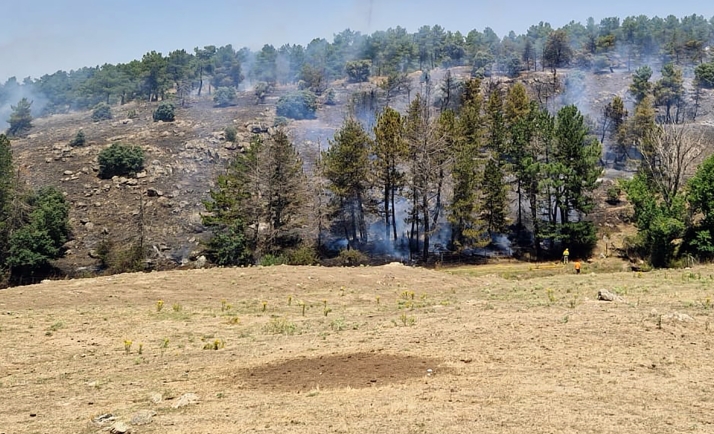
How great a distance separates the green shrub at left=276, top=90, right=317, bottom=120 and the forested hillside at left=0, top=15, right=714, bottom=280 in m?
0.27

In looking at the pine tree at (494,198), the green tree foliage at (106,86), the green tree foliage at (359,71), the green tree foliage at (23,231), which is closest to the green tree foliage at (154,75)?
the green tree foliage at (106,86)

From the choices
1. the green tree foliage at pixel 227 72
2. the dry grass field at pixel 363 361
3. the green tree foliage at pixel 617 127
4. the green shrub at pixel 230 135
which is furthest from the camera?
the green tree foliage at pixel 227 72

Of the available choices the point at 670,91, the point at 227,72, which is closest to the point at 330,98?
the point at 227,72

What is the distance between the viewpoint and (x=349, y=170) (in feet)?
162

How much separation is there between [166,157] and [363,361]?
67.2 m

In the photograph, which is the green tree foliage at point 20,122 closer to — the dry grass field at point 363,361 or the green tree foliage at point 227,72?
the green tree foliage at point 227,72

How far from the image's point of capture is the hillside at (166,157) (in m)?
57.8

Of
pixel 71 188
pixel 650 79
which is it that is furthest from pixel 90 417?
pixel 650 79

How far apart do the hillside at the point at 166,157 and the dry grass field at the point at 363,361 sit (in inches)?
1232

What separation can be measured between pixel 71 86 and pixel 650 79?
126 metres

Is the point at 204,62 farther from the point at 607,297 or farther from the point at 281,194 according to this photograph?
the point at 607,297

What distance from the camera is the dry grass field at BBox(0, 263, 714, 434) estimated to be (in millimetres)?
10461

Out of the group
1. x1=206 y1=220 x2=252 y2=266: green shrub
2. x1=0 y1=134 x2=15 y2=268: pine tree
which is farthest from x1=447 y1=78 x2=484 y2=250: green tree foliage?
x1=0 y1=134 x2=15 y2=268: pine tree

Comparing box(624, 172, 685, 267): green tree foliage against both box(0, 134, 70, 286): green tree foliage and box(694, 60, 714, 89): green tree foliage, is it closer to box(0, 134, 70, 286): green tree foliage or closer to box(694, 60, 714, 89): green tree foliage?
box(0, 134, 70, 286): green tree foliage
